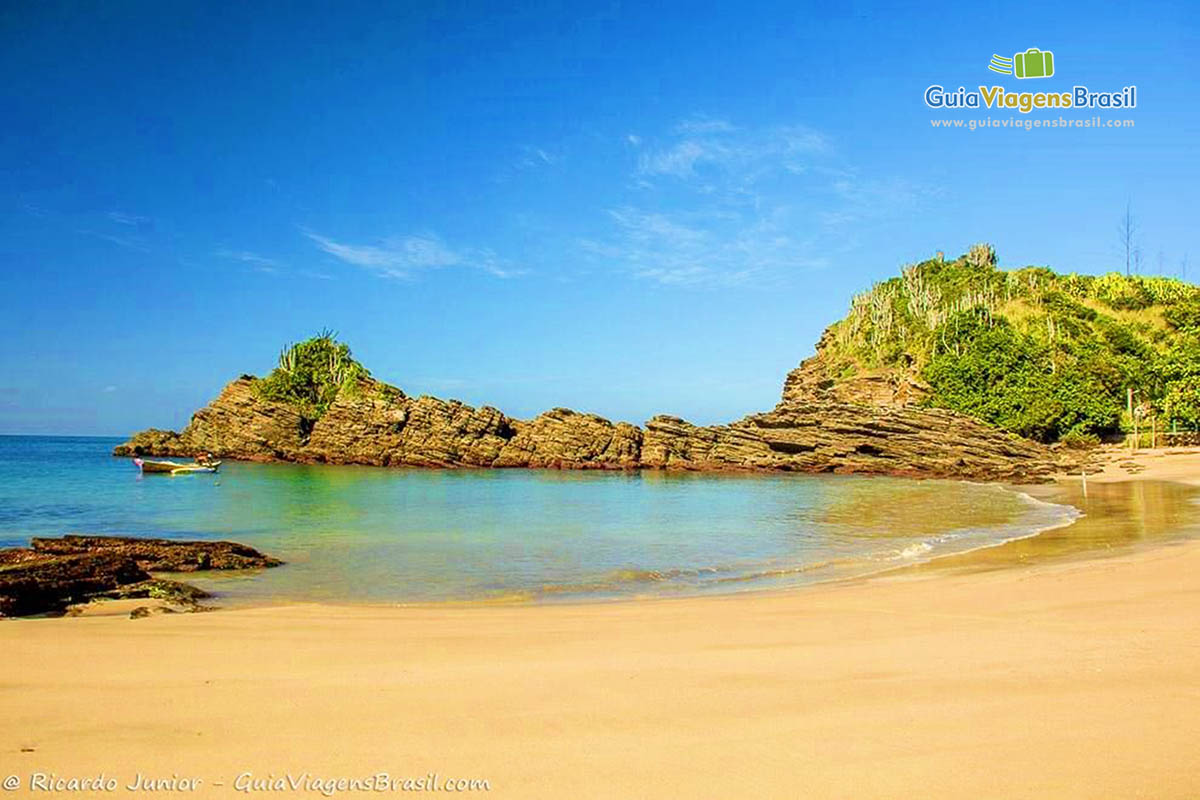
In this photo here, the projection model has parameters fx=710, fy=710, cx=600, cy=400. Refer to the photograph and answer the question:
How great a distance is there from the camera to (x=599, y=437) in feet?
211

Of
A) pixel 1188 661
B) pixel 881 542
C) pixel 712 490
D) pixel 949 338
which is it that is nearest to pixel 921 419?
pixel 949 338

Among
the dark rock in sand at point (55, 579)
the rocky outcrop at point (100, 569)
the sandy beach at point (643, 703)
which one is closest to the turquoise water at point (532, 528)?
the rocky outcrop at point (100, 569)

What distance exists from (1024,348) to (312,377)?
2697 inches

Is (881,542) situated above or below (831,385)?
below

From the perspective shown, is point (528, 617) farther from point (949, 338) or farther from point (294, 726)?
point (949, 338)

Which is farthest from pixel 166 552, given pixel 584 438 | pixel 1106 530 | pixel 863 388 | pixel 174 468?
pixel 863 388

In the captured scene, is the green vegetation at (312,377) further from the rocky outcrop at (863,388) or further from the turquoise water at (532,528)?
the rocky outcrop at (863,388)

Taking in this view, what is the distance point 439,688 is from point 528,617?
4.00 meters

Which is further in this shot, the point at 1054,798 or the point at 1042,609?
the point at 1042,609

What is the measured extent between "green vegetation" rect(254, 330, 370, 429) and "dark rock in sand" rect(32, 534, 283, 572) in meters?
58.2

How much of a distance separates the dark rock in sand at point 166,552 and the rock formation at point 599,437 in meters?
45.7

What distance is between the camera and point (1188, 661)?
5.80 meters

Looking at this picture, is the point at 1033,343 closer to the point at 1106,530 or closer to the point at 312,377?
the point at 1106,530

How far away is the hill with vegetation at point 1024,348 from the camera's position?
54.7 meters
